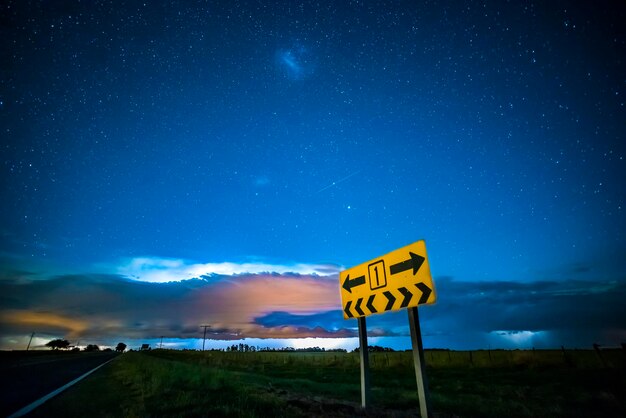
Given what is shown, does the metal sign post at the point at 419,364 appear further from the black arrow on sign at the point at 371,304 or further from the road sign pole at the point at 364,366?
the road sign pole at the point at 364,366

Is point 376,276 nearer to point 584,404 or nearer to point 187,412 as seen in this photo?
point 187,412

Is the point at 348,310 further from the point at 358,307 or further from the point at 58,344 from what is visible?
the point at 58,344

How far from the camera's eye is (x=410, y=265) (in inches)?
243

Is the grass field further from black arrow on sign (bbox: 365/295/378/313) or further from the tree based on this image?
the tree

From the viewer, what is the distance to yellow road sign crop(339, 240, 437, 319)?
5887 millimetres

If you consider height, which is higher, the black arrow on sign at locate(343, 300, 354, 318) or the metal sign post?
the black arrow on sign at locate(343, 300, 354, 318)

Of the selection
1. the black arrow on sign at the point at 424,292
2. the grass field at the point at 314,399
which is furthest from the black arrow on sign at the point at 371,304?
the grass field at the point at 314,399

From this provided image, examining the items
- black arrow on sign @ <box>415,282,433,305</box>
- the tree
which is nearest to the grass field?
black arrow on sign @ <box>415,282,433,305</box>

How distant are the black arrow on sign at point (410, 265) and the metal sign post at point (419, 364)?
Result: 0.78 metres

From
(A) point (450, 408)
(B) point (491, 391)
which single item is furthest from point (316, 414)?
(B) point (491, 391)

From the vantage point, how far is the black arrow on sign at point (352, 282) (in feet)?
25.2

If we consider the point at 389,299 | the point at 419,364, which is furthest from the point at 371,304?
the point at 419,364

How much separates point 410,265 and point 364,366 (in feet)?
9.67

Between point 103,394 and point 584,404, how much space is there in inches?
671
